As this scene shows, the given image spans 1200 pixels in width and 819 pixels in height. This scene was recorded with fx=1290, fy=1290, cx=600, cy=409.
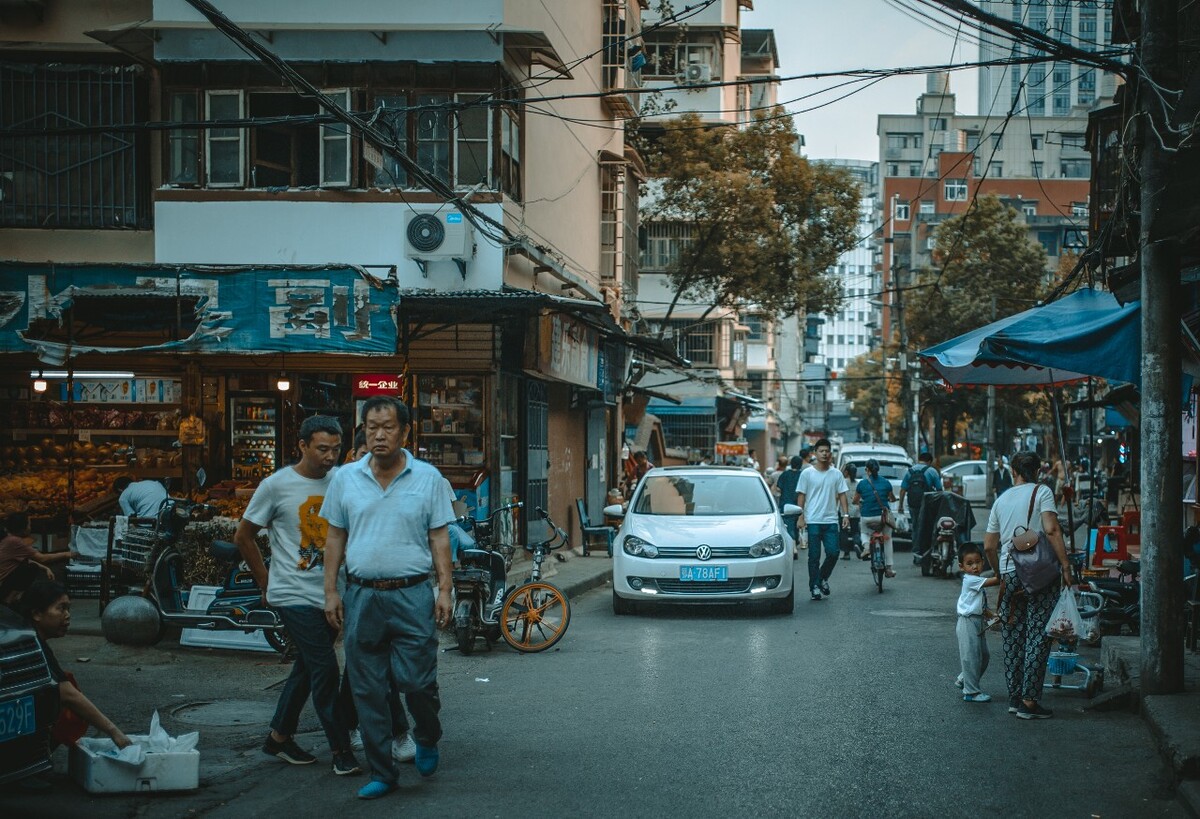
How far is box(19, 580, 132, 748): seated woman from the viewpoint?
632 centimetres

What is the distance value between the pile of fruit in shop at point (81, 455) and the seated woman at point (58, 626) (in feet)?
39.6

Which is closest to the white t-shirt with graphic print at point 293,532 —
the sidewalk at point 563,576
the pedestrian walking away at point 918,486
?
the sidewalk at point 563,576

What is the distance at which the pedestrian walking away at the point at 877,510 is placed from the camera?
18250 mm

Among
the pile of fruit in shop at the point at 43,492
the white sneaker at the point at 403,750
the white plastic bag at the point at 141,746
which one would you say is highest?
the pile of fruit in shop at the point at 43,492

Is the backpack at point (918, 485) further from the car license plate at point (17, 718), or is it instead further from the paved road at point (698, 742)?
the car license plate at point (17, 718)

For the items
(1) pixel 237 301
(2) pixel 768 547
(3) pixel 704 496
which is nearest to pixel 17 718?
(1) pixel 237 301

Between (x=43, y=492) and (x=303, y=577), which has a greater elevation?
(x=303, y=577)

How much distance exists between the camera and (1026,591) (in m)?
8.62

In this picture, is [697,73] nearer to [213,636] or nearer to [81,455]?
[81,455]

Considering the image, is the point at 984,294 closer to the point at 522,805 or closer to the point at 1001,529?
the point at 1001,529

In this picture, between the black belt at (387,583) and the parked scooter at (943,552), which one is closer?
the black belt at (387,583)

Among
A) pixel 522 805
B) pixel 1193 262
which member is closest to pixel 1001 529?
pixel 1193 262

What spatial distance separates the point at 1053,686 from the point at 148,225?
13324 mm

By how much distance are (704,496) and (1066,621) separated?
23.9ft
